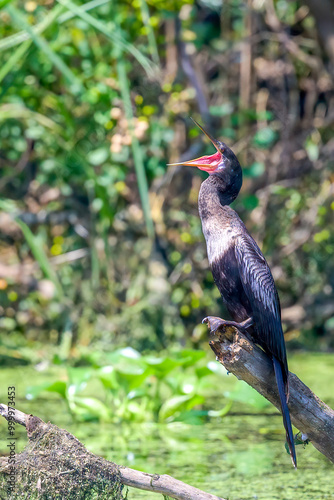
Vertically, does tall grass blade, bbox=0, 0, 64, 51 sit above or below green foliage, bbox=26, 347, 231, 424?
above

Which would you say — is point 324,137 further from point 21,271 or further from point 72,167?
point 21,271

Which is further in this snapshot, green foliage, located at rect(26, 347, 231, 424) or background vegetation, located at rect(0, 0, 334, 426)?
background vegetation, located at rect(0, 0, 334, 426)

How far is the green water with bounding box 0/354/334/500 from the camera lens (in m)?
2.23

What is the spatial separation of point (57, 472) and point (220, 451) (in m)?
1.06

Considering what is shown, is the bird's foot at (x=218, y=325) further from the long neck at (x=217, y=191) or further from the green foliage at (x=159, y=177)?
the green foliage at (x=159, y=177)

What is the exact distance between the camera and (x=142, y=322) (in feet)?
15.0

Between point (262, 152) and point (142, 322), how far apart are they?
145 centimetres

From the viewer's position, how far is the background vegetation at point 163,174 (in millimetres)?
4609

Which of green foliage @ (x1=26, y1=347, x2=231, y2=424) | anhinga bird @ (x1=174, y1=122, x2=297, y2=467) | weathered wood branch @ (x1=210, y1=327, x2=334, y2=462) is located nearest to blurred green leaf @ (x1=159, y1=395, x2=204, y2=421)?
green foliage @ (x1=26, y1=347, x2=231, y2=424)

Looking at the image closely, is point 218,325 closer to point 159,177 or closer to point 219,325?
point 219,325

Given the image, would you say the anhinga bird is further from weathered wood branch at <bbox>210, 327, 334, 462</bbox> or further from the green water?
the green water

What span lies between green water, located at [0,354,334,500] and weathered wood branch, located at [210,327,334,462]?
16.9 inches

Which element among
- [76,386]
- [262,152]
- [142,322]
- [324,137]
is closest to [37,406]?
[76,386]

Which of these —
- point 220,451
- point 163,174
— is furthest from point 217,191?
point 163,174
